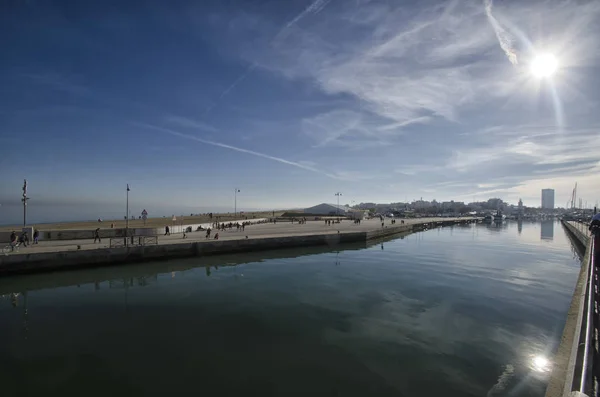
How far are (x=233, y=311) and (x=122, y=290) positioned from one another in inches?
334

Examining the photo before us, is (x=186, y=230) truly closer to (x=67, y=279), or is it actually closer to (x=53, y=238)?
(x=53, y=238)

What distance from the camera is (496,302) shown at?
1579 cm

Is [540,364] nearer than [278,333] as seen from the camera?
Yes

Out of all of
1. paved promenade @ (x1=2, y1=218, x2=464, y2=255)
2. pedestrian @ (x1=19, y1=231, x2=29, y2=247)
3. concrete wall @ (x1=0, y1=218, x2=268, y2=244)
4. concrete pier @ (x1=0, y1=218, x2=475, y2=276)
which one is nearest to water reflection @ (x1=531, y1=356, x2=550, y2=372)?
concrete pier @ (x1=0, y1=218, x2=475, y2=276)

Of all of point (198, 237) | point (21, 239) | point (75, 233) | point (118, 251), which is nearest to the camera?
point (118, 251)

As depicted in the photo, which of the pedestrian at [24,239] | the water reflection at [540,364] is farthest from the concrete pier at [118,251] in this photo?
the water reflection at [540,364]

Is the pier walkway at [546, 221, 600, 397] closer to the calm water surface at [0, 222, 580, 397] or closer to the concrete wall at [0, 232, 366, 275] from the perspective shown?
the calm water surface at [0, 222, 580, 397]

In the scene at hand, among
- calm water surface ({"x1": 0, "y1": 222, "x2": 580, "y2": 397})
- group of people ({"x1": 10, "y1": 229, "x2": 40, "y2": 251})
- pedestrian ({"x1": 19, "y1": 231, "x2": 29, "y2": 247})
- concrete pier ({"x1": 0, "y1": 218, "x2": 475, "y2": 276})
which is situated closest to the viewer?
calm water surface ({"x1": 0, "y1": 222, "x2": 580, "y2": 397})

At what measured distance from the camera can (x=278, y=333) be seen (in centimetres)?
1145

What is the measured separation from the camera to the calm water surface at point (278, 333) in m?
8.22

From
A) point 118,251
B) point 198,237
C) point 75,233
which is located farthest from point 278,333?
point 75,233

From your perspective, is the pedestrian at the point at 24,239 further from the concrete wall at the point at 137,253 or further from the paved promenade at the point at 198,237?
the concrete wall at the point at 137,253

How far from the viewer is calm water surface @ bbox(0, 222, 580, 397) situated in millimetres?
8219

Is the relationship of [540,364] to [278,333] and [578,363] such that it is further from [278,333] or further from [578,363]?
[278,333]
